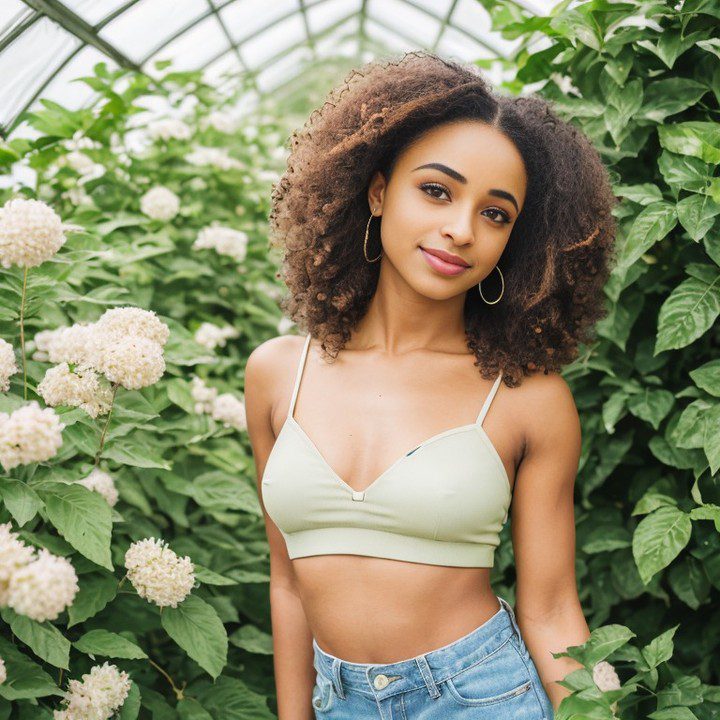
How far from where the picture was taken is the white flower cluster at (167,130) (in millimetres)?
3262

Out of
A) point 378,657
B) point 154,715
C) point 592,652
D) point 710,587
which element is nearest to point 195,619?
point 154,715

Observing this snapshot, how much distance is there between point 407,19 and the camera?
1081 centimetres

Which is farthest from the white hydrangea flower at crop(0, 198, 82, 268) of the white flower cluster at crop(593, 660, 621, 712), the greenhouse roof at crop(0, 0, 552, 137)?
the white flower cluster at crop(593, 660, 621, 712)

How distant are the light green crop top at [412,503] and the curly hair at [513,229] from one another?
0.20 metres

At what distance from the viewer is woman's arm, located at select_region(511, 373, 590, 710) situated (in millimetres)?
1610

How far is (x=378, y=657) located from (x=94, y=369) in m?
0.78

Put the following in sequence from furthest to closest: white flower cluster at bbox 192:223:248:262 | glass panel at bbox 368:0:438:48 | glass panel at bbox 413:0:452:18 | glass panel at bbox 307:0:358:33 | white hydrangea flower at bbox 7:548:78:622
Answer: glass panel at bbox 307:0:358:33 < glass panel at bbox 368:0:438:48 < glass panel at bbox 413:0:452:18 < white flower cluster at bbox 192:223:248:262 < white hydrangea flower at bbox 7:548:78:622

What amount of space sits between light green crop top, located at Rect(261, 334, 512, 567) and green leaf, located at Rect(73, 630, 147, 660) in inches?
14.0

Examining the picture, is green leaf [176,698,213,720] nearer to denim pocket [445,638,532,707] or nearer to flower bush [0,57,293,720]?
flower bush [0,57,293,720]

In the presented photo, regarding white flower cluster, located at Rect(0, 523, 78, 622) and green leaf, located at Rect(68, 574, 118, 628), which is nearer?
white flower cluster, located at Rect(0, 523, 78, 622)

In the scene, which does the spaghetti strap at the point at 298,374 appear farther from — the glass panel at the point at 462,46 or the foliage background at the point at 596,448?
the glass panel at the point at 462,46

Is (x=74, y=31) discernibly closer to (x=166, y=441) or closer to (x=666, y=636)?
(x=166, y=441)

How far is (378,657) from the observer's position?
1562 mm

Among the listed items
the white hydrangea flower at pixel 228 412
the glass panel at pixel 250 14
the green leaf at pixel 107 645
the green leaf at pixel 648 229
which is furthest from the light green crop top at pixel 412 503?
the glass panel at pixel 250 14
